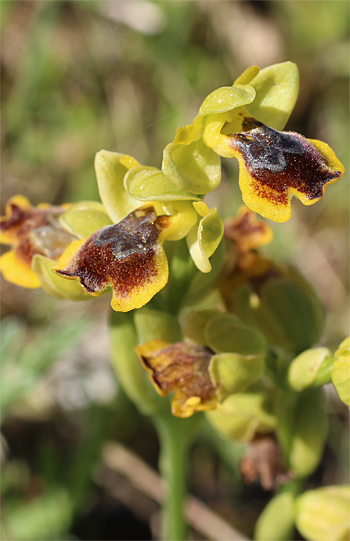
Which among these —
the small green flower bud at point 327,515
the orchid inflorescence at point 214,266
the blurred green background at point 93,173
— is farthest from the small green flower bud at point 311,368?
the blurred green background at point 93,173

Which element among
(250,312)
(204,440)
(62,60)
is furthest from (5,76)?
(250,312)

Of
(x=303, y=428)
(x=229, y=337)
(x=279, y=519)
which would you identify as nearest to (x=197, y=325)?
(x=229, y=337)

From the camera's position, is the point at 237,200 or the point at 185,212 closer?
the point at 185,212

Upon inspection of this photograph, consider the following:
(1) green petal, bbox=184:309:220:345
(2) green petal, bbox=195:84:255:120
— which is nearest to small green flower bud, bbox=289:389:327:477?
(1) green petal, bbox=184:309:220:345

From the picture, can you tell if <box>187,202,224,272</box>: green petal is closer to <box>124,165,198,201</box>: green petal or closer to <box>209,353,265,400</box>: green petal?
<box>124,165,198,201</box>: green petal

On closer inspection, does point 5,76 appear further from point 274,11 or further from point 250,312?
point 250,312
